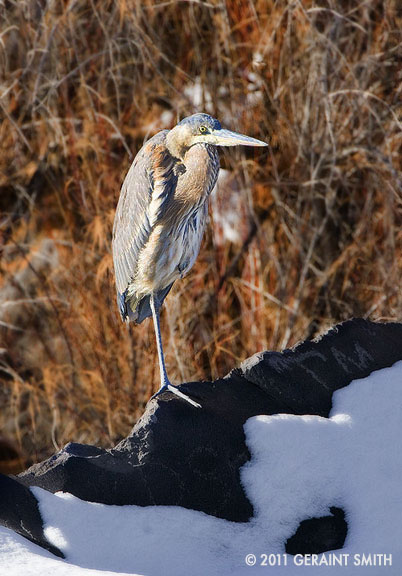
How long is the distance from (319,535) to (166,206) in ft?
3.45

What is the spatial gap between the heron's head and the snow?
0.81 metres

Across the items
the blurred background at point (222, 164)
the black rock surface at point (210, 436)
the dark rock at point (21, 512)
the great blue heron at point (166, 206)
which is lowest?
the dark rock at point (21, 512)

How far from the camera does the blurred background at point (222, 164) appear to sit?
14.3 feet

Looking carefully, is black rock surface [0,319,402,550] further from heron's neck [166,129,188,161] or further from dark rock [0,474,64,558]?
heron's neck [166,129,188,161]

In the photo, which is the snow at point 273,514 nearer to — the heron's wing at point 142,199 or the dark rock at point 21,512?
the dark rock at point 21,512

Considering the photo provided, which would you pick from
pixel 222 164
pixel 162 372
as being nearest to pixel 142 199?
pixel 162 372

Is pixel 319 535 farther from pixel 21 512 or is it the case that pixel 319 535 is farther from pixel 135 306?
pixel 135 306

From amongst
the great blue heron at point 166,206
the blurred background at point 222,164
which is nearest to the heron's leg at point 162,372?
the great blue heron at point 166,206

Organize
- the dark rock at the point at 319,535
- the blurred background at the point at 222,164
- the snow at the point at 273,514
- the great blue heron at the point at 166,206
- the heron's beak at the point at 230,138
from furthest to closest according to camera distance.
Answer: the blurred background at the point at 222,164 → the great blue heron at the point at 166,206 → the heron's beak at the point at 230,138 → the dark rock at the point at 319,535 → the snow at the point at 273,514

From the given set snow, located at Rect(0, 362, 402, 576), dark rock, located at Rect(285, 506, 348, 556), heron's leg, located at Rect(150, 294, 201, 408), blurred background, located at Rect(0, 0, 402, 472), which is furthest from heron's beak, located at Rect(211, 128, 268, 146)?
blurred background, located at Rect(0, 0, 402, 472)

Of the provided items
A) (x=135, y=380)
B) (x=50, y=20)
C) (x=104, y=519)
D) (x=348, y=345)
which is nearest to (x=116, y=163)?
(x=50, y=20)

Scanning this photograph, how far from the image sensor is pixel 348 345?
2.68 meters

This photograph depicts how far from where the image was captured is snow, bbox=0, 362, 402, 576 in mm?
2029

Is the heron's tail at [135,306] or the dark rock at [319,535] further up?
the heron's tail at [135,306]
